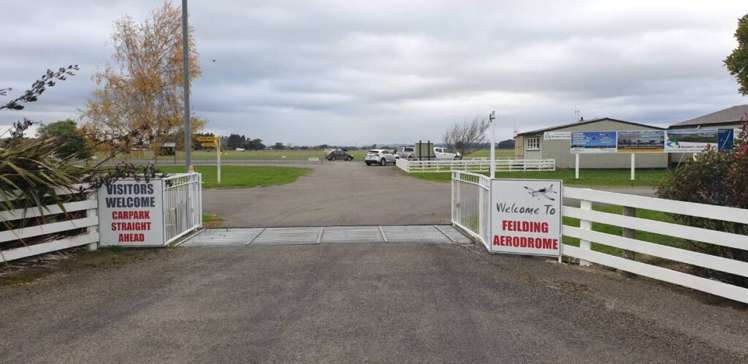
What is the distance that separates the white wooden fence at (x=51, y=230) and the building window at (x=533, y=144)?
3802 cm

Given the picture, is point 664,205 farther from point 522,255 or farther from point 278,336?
point 278,336

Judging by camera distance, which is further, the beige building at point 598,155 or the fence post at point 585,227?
the beige building at point 598,155

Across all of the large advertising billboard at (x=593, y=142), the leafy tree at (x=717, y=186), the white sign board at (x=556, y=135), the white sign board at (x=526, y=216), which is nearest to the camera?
the leafy tree at (x=717, y=186)

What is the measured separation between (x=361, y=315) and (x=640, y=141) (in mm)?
33324

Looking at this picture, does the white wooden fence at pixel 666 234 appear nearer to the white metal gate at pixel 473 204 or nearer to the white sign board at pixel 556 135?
the white metal gate at pixel 473 204

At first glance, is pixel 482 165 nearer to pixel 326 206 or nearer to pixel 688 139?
pixel 688 139

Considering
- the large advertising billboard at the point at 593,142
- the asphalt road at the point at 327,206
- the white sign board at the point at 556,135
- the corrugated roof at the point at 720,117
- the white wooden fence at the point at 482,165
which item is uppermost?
the corrugated roof at the point at 720,117

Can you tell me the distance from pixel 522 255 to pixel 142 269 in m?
5.56

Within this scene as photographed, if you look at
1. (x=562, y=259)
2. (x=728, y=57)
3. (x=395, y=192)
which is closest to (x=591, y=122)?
(x=728, y=57)

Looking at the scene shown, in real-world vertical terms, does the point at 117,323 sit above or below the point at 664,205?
below

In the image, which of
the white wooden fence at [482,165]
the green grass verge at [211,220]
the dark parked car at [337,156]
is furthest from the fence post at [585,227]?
the dark parked car at [337,156]

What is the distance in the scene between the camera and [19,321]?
5.58 m

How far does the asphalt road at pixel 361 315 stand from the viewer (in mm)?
4672

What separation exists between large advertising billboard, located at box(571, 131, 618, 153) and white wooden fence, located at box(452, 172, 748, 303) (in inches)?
1050
